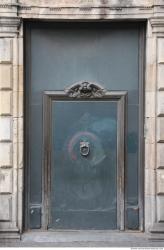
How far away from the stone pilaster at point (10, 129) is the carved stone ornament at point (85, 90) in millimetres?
878

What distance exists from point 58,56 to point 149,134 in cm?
199

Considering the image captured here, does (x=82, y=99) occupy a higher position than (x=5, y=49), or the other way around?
(x=5, y=49)

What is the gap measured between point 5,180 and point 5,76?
5.50 ft

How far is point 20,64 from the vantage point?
827 cm

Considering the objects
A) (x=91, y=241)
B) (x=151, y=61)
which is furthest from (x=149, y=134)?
(x=91, y=241)

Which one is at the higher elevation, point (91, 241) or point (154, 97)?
point (154, 97)

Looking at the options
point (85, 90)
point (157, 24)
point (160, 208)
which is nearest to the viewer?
point (157, 24)

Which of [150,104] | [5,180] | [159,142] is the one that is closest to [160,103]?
[150,104]

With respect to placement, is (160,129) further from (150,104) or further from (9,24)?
(9,24)

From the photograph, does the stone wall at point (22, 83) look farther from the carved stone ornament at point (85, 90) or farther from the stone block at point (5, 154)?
the carved stone ornament at point (85, 90)

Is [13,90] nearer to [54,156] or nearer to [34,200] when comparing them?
[54,156]

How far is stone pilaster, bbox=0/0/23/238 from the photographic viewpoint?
820 cm

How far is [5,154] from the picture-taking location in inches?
325

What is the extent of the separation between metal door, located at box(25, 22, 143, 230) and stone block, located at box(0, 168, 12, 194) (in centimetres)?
37
